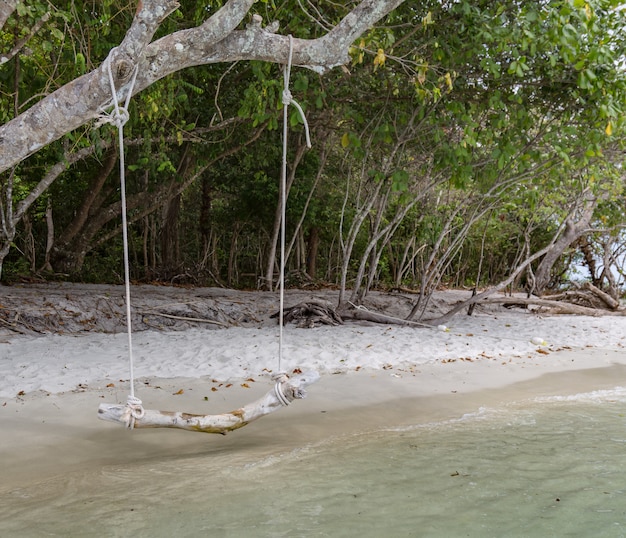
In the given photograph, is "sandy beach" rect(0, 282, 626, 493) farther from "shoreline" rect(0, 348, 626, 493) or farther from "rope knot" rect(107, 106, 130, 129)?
"rope knot" rect(107, 106, 130, 129)

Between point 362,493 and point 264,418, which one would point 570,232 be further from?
point 362,493

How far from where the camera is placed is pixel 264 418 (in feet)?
13.7

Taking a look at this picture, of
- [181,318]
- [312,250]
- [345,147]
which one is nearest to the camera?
[181,318]

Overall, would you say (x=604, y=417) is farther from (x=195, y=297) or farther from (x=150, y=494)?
(x=195, y=297)

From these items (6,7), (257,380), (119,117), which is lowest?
(257,380)

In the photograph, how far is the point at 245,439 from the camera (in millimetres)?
3797

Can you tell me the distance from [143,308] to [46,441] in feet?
13.8

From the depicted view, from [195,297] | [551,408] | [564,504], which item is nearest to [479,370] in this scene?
[551,408]

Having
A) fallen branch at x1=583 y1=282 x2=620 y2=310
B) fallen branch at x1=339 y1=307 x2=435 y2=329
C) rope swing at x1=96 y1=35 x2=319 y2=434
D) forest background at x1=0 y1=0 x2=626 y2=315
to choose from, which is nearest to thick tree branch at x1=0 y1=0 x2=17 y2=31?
forest background at x1=0 y1=0 x2=626 y2=315

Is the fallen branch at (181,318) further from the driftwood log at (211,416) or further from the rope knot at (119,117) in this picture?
the rope knot at (119,117)

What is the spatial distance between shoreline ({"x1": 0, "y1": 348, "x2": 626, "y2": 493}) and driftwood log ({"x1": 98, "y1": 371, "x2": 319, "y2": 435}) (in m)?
0.50

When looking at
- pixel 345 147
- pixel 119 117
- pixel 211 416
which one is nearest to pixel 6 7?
pixel 119 117

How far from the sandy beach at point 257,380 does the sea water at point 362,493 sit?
226 mm

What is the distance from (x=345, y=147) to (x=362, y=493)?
5983 millimetres
